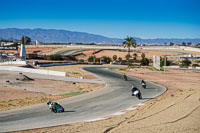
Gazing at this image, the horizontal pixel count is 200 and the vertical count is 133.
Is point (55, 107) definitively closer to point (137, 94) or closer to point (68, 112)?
point (68, 112)

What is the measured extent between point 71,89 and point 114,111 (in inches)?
611

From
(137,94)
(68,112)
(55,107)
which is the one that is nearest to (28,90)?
(137,94)

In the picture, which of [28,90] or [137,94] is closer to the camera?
[137,94]

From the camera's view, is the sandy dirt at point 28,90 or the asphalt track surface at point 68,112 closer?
the asphalt track surface at point 68,112

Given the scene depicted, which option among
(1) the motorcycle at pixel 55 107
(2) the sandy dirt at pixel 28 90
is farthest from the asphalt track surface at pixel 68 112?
(2) the sandy dirt at pixel 28 90

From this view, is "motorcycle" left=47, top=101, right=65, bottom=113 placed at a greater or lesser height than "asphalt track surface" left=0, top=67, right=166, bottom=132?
greater

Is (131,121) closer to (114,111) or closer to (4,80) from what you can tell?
(114,111)

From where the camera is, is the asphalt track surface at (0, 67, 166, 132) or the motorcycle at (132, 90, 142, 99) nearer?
the asphalt track surface at (0, 67, 166, 132)

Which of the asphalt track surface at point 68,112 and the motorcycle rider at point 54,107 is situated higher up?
the motorcycle rider at point 54,107

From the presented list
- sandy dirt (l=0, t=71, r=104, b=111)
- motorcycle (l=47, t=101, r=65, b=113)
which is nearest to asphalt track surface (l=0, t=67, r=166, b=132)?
motorcycle (l=47, t=101, r=65, b=113)

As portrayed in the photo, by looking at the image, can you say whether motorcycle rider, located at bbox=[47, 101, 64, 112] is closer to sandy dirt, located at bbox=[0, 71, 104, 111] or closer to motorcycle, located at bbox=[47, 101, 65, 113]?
motorcycle, located at bbox=[47, 101, 65, 113]

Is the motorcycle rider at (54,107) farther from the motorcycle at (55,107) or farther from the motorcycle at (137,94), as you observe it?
the motorcycle at (137,94)

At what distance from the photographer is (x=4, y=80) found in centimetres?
3941

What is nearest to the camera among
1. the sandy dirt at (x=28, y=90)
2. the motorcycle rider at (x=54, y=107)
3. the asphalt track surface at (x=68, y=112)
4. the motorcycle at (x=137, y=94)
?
the asphalt track surface at (x=68, y=112)
